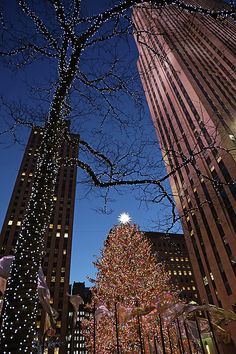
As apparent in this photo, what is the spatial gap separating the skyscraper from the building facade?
2699 cm

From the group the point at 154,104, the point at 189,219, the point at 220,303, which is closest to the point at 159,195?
the point at 220,303

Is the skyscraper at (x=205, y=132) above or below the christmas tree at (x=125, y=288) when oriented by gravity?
above

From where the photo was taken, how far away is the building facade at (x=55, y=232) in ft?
204

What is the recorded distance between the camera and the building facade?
204ft

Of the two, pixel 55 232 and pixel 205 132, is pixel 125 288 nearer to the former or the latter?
pixel 205 132

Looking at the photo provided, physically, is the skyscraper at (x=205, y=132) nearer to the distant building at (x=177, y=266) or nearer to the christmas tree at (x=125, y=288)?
the christmas tree at (x=125, y=288)

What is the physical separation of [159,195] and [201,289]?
36165 mm

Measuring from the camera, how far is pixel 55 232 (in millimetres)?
71875

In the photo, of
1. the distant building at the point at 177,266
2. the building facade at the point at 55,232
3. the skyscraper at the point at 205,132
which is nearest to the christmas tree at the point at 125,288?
the skyscraper at the point at 205,132

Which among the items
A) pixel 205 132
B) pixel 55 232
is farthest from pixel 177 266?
pixel 205 132

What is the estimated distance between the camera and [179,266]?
8312cm

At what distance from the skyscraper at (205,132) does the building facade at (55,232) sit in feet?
88.5

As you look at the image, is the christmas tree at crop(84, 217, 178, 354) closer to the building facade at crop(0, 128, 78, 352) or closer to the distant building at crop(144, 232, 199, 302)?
the building facade at crop(0, 128, 78, 352)

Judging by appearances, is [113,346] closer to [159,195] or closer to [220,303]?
[159,195]
